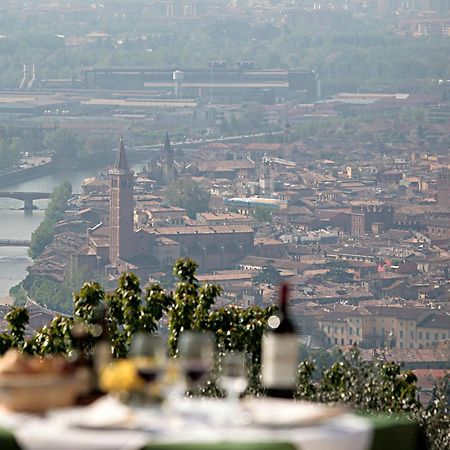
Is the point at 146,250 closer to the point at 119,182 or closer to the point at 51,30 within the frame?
the point at 119,182

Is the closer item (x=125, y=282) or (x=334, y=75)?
(x=125, y=282)

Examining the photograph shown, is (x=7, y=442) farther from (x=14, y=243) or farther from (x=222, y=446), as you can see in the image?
(x=14, y=243)

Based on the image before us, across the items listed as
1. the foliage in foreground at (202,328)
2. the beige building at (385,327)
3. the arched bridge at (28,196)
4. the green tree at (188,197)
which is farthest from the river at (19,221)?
the foliage in foreground at (202,328)

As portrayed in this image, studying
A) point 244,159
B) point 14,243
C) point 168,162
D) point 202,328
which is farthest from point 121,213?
point 202,328

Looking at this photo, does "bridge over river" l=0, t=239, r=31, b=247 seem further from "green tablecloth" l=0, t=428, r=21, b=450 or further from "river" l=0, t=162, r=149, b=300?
"green tablecloth" l=0, t=428, r=21, b=450

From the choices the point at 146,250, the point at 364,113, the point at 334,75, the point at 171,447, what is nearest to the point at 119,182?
the point at 146,250

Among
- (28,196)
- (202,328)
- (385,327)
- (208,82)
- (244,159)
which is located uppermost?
(202,328)
